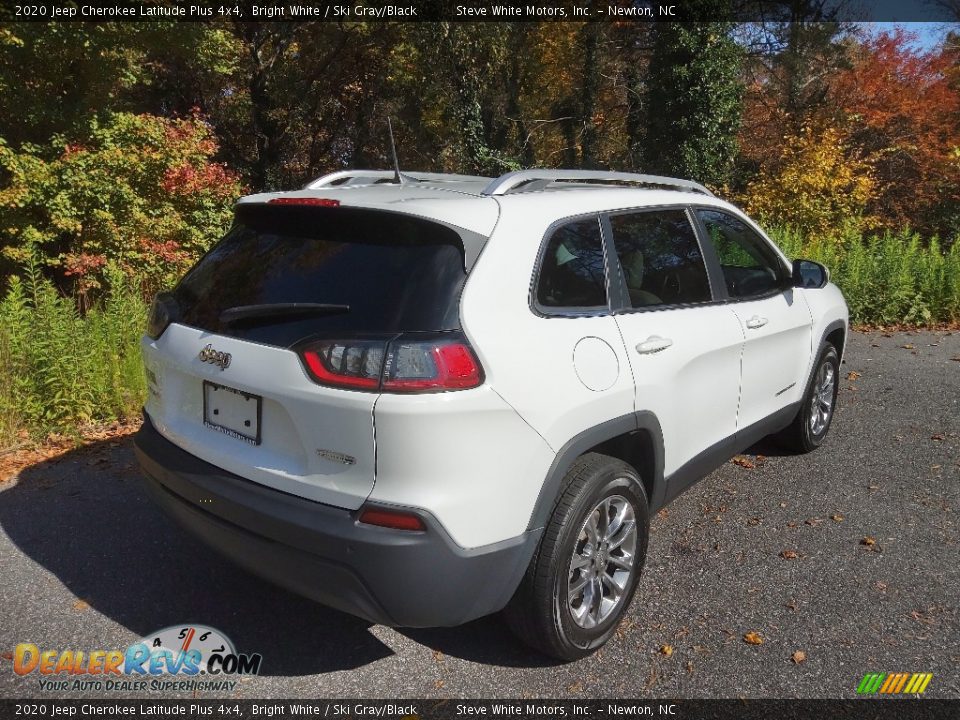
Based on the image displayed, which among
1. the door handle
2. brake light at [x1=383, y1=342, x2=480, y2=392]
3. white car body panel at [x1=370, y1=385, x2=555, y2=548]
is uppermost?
brake light at [x1=383, y1=342, x2=480, y2=392]

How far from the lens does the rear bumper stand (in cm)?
241

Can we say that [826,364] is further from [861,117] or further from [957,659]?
[861,117]

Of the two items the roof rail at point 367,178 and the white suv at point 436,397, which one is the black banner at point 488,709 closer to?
the white suv at point 436,397

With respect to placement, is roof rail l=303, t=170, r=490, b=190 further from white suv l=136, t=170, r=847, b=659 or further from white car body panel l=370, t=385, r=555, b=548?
white car body panel l=370, t=385, r=555, b=548

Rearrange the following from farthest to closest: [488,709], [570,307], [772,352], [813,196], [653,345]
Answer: [813,196] → [772,352] → [653,345] → [570,307] → [488,709]

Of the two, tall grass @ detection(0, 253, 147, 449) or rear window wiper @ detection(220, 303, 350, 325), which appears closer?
rear window wiper @ detection(220, 303, 350, 325)

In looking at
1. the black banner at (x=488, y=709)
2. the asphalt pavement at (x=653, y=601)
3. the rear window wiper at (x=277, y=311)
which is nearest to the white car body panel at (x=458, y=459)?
the rear window wiper at (x=277, y=311)

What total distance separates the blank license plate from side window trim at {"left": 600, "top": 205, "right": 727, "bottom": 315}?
1451 millimetres

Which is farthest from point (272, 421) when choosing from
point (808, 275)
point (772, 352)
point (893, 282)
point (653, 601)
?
point (893, 282)

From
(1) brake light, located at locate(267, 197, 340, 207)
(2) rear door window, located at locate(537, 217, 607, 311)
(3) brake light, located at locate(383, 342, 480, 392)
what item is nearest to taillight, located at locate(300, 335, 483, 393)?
A: (3) brake light, located at locate(383, 342, 480, 392)

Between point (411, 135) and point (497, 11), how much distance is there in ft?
16.2

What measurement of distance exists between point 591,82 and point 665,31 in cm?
740

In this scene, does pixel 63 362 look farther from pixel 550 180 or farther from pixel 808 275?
pixel 808 275

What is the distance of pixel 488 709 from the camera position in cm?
276
